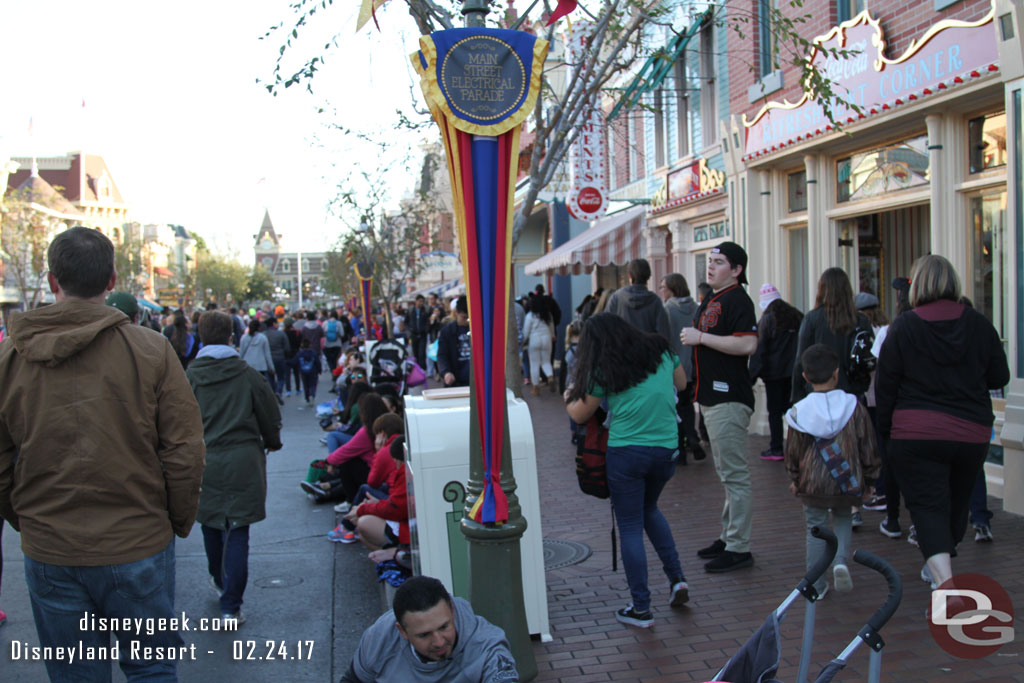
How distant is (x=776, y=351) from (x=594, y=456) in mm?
4745

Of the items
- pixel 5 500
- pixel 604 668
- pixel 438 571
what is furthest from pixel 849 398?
pixel 5 500

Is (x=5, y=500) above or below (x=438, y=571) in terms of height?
above

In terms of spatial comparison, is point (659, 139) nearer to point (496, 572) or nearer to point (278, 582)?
point (278, 582)

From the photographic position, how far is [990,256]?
315 inches

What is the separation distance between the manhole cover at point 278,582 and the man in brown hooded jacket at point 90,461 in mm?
3078

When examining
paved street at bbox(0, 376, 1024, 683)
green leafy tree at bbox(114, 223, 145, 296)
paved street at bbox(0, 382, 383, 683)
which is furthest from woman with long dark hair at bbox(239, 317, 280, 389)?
green leafy tree at bbox(114, 223, 145, 296)

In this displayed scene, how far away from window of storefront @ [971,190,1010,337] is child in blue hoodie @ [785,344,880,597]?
11.8ft

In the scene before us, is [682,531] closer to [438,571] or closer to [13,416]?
[438,571]

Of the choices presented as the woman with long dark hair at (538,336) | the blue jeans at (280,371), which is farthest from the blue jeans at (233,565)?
the blue jeans at (280,371)

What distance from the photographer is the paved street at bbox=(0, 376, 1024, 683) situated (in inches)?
171

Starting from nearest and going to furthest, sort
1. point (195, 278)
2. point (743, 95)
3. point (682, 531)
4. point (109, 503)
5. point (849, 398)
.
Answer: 1. point (109, 503)
2. point (849, 398)
3. point (682, 531)
4. point (743, 95)
5. point (195, 278)

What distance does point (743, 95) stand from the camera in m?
12.1

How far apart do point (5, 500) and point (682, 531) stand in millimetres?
4908

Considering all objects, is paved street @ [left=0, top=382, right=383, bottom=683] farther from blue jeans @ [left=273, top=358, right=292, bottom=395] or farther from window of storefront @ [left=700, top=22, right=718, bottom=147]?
blue jeans @ [left=273, top=358, right=292, bottom=395]
